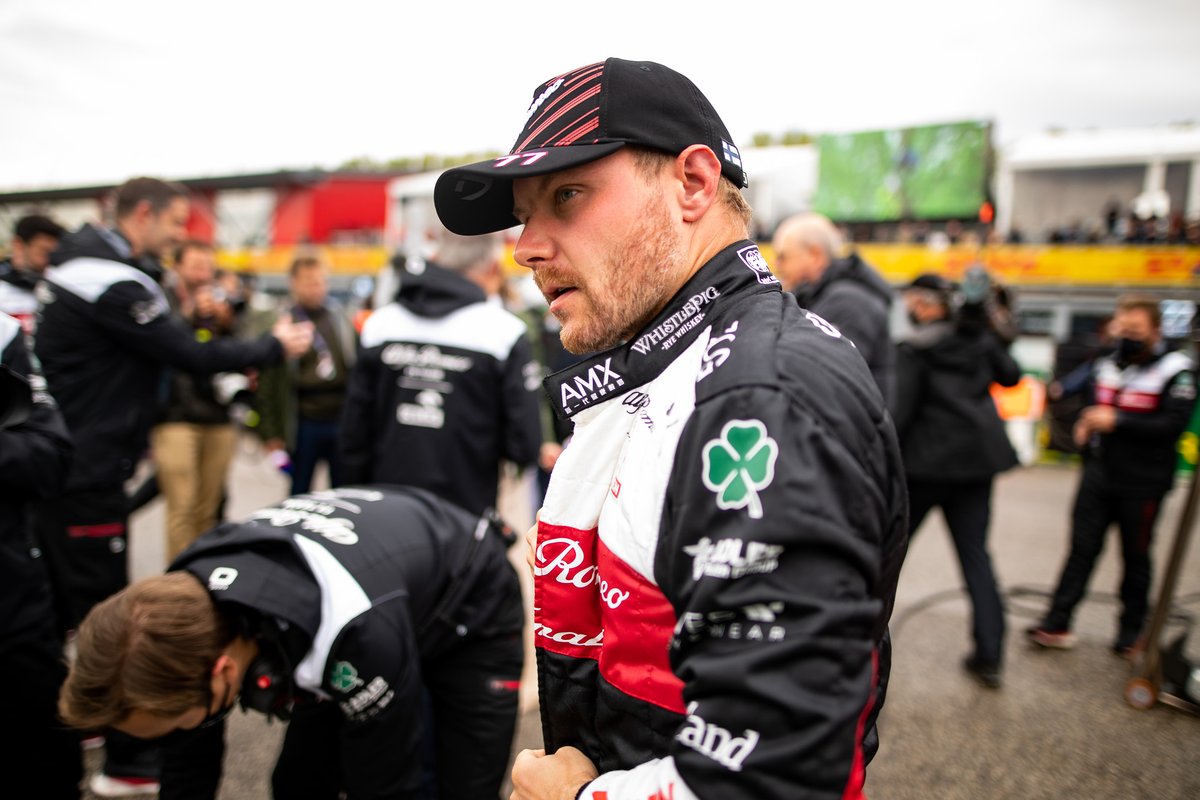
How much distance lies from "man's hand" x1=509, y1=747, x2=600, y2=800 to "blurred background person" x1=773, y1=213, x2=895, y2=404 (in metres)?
2.91

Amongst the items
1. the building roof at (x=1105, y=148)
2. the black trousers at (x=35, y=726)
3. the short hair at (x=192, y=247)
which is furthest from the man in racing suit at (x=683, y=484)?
the building roof at (x=1105, y=148)

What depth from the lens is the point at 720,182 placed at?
1121mm

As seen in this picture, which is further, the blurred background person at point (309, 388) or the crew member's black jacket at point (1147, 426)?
the blurred background person at point (309, 388)

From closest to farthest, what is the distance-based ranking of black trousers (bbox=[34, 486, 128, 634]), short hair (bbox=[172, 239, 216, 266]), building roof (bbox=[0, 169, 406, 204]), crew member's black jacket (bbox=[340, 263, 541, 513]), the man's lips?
the man's lips, black trousers (bbox=[34, 486, 128, 634]), crew member's black jacket (bbox=[340, 263, 541, 513]), short hair (bbox=[172, 239, 216, 266]), building roof (bbox=[0, 169, 406, 204])

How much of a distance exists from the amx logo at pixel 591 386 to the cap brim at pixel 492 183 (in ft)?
0.89

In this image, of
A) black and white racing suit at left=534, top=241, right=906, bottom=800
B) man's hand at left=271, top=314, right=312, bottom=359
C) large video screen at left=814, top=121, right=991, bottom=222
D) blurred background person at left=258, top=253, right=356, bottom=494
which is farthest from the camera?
large video screen at left=814, top=121, right=991, bottom=222

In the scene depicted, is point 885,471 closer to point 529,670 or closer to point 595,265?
point 595,265

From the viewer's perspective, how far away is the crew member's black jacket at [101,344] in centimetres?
293

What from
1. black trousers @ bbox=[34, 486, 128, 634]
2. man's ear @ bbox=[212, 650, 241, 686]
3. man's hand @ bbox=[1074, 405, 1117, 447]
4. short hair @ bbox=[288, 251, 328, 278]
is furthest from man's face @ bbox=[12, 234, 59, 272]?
man's hand @ bbox=[1074, 405, 1117, 447]

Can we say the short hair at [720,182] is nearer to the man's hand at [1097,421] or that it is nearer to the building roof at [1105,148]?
the man's hand at [1097,421]

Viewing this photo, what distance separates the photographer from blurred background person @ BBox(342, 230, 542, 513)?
308 cm

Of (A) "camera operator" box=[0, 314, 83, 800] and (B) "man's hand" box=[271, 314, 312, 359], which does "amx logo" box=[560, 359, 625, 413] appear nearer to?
(A) "camera operator" box=[0, 314, 83, 800]

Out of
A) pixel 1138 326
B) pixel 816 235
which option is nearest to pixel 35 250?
pixel 816 235

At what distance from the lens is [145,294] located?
118 inches
